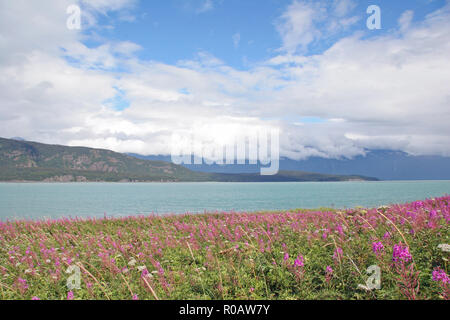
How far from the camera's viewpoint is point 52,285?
6258 mm

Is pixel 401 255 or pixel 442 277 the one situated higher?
pixel 401 255

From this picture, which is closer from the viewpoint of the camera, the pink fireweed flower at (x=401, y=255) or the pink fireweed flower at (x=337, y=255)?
the pink fireweed flower at (x=401, y=255)

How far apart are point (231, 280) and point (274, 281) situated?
91 cm

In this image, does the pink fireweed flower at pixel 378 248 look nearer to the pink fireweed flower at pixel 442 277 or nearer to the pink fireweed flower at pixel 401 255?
the pink fireweed flower at pixel 401 255

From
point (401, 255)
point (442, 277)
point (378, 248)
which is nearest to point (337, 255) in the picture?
point (378, 248)

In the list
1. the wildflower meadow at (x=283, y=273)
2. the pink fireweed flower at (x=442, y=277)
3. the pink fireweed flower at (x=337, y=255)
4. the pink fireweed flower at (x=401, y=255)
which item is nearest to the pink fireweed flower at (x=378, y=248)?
the wildflower meadow at (x=283, y=273)

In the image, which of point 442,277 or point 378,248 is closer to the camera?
point 442,277

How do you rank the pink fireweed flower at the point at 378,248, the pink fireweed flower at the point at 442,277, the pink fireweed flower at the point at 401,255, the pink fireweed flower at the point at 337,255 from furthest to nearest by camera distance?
the pink fireweed flower at the point at 337,255 < the pink fireweed flower at the point at 378,248 < the pink fireweed flower at the point at 401,255 < the pink fireweed flower at the point at 442,277

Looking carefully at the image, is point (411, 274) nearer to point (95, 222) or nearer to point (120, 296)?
point (120, 296)

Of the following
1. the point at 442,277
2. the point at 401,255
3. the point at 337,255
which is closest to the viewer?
the point at 442,277

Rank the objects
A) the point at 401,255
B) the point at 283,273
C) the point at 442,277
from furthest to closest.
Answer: the point at 283,273 < the point at 401,255 < the point at 442,277

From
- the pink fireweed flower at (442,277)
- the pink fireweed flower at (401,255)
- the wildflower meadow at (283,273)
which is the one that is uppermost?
the pink fireweed flower at (401,255)

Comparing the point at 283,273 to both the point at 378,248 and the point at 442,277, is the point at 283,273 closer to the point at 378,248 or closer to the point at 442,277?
the point at 378,248

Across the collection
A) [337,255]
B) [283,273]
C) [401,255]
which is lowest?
[283,273]
